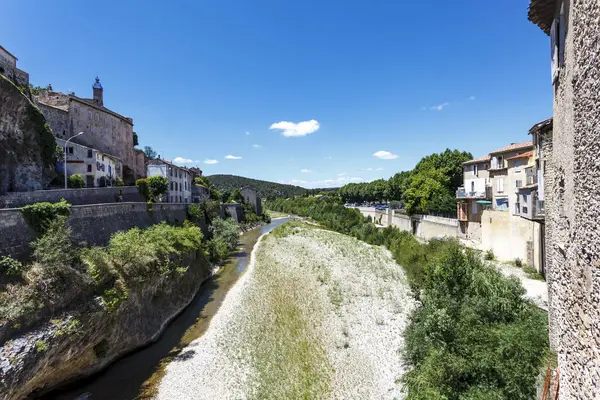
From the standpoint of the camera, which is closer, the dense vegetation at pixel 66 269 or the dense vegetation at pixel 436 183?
the dense vegetation at pixel 66 269

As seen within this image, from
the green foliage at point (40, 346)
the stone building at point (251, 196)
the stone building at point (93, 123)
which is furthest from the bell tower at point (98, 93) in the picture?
the green foliage at point (40, 346)

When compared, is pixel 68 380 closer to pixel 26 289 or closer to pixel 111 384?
pixel 111 384

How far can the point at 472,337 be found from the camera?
1154 cm

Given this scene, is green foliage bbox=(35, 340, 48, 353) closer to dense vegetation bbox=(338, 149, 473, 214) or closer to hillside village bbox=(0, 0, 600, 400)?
hillside village bbox=(0, 0, 600, 400)

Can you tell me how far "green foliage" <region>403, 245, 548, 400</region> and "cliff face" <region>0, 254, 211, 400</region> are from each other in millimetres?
13211

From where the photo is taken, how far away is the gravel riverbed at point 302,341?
12.2 m

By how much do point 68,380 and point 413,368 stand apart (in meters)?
15.1

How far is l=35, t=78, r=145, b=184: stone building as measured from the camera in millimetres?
34312

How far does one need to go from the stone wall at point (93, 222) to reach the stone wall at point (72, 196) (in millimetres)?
2184

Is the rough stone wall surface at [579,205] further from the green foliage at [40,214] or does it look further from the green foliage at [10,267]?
the green foliage at [40,214]

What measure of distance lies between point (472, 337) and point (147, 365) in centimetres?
1494

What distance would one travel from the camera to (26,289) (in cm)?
1073

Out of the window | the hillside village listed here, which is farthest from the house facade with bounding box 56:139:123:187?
the window

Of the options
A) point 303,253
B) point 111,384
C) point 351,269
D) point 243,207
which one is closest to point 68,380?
point 111,384
